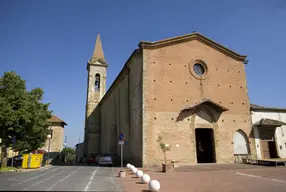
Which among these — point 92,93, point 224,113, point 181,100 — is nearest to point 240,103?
point 224,113

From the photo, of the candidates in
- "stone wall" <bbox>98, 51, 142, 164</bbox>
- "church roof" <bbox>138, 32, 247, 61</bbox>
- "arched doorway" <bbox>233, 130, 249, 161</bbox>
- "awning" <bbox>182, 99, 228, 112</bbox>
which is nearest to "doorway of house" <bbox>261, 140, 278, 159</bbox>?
"arched doorway" <bbox>233, 130, 249, 161</bbox>

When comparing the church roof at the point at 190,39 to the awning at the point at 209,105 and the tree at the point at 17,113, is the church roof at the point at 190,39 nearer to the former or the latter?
the awning at the point at 209,105

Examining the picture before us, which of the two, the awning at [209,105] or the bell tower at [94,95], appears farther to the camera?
the bell tower at [94,95]

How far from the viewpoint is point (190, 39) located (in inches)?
877

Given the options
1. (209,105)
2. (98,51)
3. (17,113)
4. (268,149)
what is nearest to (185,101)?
(209,105)

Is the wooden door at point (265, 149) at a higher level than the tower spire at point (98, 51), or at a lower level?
lower

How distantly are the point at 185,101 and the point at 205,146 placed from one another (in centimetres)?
564

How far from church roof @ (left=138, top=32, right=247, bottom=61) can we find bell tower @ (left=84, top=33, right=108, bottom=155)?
22.7 m

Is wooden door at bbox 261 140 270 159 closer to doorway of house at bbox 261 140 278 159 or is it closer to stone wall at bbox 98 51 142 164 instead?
doorway of house at bbox 261 140 278 159

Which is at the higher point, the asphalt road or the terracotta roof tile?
the terracotta roof tile

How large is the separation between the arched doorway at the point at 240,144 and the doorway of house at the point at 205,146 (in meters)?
2.19

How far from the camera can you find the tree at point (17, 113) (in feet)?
54.4

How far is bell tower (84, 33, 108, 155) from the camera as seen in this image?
3828 cm

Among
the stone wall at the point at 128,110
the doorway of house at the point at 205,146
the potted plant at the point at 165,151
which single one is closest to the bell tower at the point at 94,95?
the stone wall at the point at 128,110
